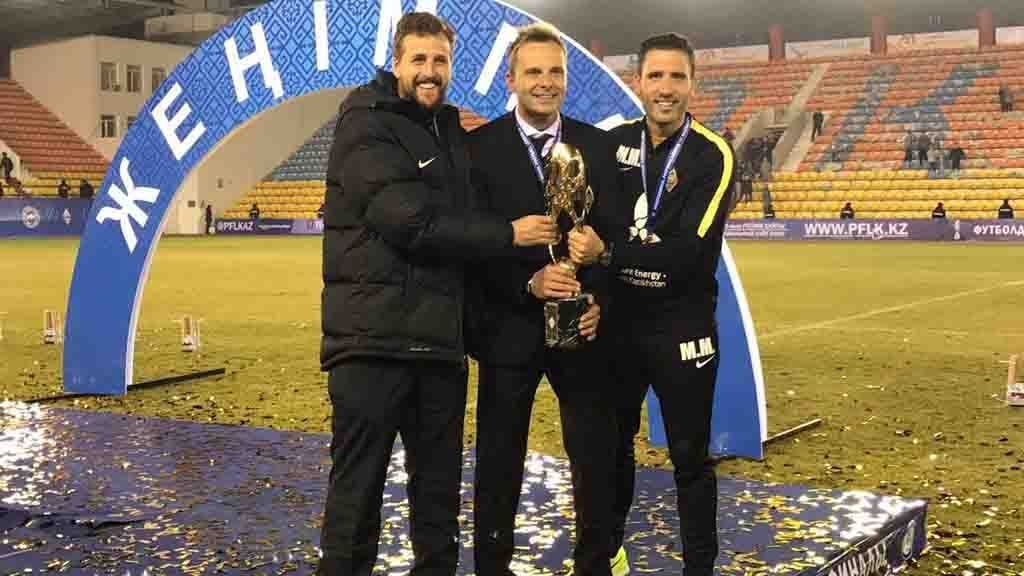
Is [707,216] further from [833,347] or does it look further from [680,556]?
[833,347]

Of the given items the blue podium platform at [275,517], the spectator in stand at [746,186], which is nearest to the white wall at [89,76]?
the spectator in stand at [746,186]

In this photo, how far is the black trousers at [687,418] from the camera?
11.2 feet

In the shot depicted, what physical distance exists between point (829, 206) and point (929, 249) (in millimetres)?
6538

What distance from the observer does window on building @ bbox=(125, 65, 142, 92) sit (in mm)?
38062

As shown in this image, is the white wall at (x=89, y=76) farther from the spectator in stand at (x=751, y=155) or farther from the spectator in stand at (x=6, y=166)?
the spectator in stand at (x=751, y=155)

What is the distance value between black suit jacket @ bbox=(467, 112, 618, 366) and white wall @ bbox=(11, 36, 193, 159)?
35831 mm

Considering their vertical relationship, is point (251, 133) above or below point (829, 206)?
above

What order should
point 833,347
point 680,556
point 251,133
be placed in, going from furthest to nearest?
point 251,133 < point 833,347 < point 680,556

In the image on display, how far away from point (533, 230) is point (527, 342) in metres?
0.37

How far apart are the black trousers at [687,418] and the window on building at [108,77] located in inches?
1461

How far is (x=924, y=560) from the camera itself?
4.18m

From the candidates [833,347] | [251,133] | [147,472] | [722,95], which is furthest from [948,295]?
[251,133]

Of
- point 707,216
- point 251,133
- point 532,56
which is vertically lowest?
point 707,216

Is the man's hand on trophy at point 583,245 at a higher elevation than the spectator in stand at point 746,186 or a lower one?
lower
